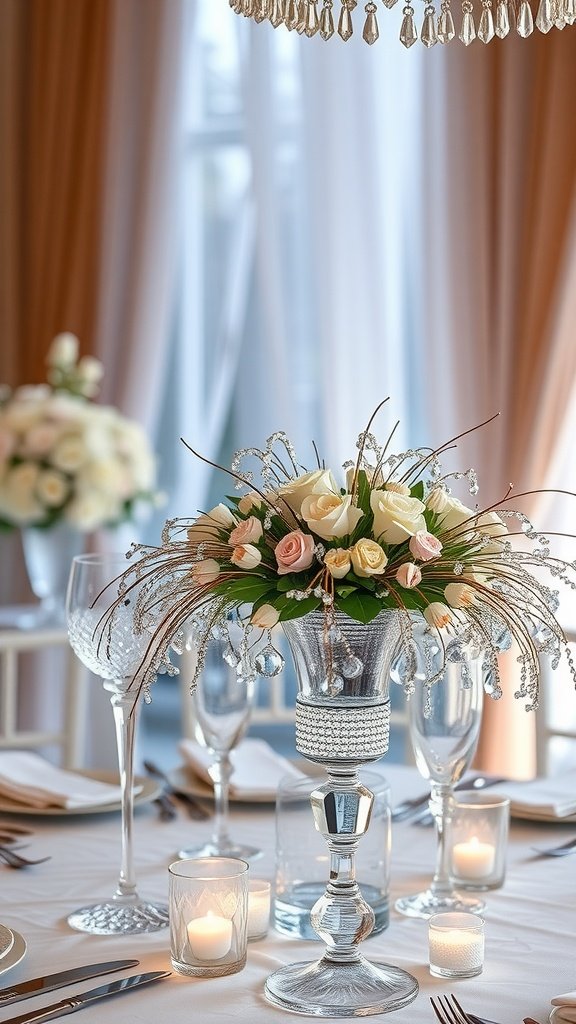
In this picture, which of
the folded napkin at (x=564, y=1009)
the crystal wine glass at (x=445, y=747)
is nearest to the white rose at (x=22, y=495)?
the crystal wine glass at (x=445, y=747)

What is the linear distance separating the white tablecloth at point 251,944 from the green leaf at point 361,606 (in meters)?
0.33

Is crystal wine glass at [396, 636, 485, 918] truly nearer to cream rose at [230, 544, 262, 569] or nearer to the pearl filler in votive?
the pearl filler in votive

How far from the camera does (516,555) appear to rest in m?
1.11

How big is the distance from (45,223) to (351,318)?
49.6 inches

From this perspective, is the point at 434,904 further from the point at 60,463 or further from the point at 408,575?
the point at 60,463

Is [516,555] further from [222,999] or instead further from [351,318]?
[351,318]

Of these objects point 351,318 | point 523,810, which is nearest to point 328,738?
point 523,810

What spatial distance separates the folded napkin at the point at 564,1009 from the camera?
0.98 meters

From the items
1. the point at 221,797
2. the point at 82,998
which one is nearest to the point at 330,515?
the point at 82,998

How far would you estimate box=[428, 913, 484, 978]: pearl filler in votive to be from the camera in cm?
112

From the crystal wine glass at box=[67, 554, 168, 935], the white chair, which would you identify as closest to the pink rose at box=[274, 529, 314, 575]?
the crystal wine glass at box=[67, 554, 168, 935]

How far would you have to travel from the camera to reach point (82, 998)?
1.04 meters

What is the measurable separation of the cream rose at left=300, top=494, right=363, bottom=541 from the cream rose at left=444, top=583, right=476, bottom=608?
0.10m

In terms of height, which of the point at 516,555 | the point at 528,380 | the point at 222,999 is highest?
the point at 528,380
